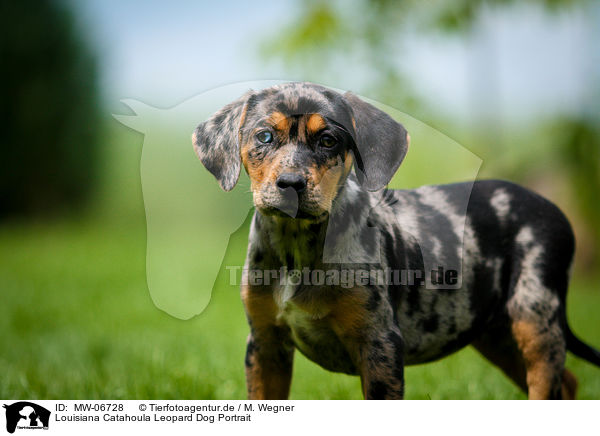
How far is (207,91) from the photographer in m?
3.41

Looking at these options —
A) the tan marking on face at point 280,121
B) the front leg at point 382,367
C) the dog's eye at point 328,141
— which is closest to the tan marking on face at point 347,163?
the dog's eye at point 328,141

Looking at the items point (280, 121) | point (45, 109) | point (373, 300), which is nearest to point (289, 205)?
point (280, 121)

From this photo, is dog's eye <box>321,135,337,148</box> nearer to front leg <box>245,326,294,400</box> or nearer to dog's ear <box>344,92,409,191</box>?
dog's ear <box>344,92,409,191</box>

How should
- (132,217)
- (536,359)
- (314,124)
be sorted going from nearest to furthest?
1. (314,124)
2. (536,359)
3. (132,217)

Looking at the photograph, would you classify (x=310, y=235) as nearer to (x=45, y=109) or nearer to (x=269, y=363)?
(x=269, y=363)

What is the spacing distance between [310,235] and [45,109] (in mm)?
11573

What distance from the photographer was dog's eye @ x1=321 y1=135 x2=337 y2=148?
2.93 metres

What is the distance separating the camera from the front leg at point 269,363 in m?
3.24

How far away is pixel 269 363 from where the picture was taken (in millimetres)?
3312

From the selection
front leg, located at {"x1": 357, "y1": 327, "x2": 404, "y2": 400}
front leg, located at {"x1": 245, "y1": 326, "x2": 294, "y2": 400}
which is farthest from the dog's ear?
front leg, located at {"x1": 245, "y1": 326, "x2": 294, "y2": 400}

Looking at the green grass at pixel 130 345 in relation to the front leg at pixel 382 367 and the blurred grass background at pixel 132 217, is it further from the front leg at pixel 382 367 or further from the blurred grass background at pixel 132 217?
the front leg at pixel 382 367

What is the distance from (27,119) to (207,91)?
11.2 metres
